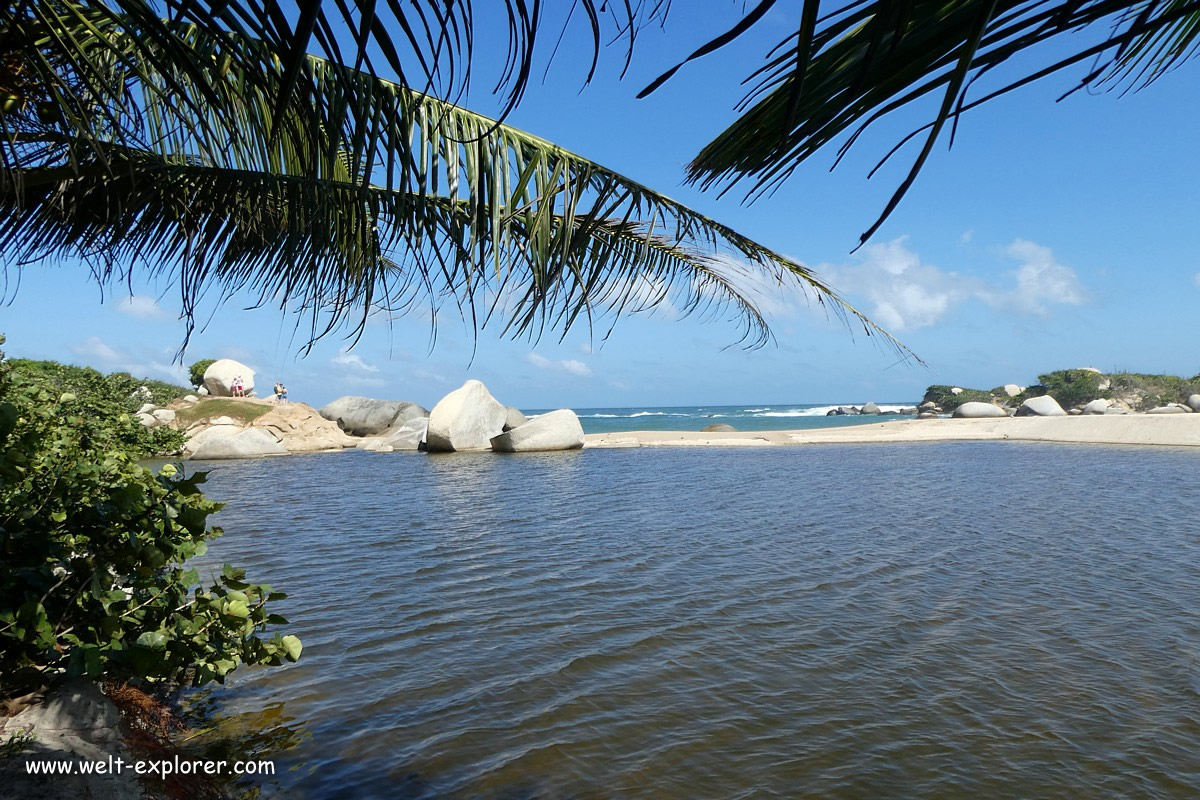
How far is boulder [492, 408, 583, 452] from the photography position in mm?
27547

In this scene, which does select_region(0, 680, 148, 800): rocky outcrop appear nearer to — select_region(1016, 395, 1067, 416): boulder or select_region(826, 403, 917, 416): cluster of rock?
select_region(1016, 395, 1067, 416): boulder

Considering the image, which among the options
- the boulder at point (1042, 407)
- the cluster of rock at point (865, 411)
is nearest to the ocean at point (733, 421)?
the cluster of rock at point (865, 411)

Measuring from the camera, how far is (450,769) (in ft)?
15.0

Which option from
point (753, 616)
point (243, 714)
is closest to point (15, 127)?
point (243, 714)

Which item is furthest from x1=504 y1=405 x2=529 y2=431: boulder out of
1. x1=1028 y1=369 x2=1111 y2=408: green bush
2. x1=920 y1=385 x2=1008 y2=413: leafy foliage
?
x1=920 y1=385 x2=1008 y2=413: leafy foliage

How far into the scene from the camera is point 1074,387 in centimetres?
5250

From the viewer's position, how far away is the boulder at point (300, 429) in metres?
31.0

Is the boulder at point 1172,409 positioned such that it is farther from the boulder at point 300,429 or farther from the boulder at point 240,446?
the boulder at point 240,446

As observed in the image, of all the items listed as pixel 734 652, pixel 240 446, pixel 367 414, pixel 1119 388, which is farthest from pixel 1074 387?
pixel 734 652

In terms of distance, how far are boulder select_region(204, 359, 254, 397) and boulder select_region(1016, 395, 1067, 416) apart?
4443 cm

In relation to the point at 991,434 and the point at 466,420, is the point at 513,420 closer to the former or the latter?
the point at 466,420

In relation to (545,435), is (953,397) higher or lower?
higher

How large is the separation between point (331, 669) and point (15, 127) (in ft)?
13.3

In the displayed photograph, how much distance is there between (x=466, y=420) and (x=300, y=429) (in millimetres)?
7976
